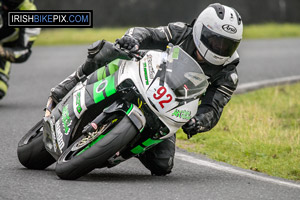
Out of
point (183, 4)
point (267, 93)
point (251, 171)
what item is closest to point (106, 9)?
point (183, 4)

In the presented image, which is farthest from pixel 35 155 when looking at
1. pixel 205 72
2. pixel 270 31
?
pixel 270 31

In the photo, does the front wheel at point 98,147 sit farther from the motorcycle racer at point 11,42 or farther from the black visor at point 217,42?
the motorcycle racer at point 11,42

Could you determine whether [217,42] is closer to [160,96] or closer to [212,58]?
[212,58]

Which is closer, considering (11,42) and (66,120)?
(66,120)

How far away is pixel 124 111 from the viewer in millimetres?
5523

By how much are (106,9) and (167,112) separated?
774 inches

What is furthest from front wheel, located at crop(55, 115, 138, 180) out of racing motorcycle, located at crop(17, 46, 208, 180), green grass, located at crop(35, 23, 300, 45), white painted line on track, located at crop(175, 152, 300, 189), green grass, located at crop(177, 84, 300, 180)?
green grass, located at crop(35, 23, 300, 45)

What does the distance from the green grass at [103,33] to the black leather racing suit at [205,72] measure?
13581 millimetres

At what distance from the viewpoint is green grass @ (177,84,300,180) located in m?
7.10

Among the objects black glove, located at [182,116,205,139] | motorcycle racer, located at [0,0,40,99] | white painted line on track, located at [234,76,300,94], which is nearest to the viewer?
black glove, located at [182,116,205,139]

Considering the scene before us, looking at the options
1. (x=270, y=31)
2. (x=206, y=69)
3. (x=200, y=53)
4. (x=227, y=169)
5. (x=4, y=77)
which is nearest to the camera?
(x=200, y=53)

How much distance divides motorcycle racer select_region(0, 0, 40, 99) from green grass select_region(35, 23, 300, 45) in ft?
30.8

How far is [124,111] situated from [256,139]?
2.82m

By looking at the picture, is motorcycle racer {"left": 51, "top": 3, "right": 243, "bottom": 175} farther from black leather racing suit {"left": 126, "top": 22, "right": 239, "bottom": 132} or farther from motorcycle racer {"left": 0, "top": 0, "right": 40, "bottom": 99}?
motorcycle racer {"left": 0, "top": 0, "right": 40, "bottom": 99}
